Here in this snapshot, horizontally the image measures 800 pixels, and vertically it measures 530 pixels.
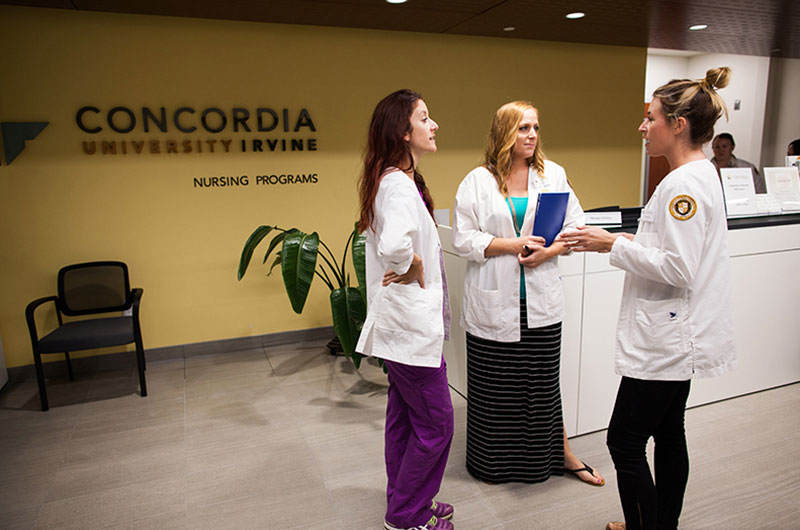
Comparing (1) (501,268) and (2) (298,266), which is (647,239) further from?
(2) (298,266)

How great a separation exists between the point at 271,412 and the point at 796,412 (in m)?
3.10

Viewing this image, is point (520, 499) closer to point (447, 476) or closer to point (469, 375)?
point (447, 476)

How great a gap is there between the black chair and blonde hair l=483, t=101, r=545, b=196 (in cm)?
251

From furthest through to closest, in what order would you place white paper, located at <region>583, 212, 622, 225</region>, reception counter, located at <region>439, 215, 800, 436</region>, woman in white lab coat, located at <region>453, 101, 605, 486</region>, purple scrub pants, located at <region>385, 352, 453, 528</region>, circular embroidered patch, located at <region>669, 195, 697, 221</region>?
reception counter, located at <region>439, 215, 800, 436</region>, white paper, located at <region>583, 212, 622, 225</region>, woman in white lab coat, located at <region>453, 101, 605, 486</region>, purple scrub pants, located at <region>385, 352, 453, 528</region>, circular embroidered patch, located at <region>669, 195, 697, 221</region>

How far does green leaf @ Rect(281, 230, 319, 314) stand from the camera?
10.9 ft

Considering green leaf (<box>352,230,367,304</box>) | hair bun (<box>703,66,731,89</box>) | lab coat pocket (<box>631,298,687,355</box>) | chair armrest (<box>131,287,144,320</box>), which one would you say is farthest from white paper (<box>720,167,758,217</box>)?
chair armrest (<box>131,287,144,320</box>)

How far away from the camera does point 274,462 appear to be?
2752 mm

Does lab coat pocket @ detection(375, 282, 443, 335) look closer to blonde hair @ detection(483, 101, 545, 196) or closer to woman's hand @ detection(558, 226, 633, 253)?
woman's hand @ detection(558, 226, 633, 253)

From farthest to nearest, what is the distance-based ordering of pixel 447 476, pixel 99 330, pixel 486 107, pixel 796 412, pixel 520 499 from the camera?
pixel 486 107 < pixel 99 330 < pixel 796 412 < pixel 447 476 < pixel 520 499

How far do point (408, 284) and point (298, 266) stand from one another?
1.64 meters

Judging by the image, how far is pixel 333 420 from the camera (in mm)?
3191

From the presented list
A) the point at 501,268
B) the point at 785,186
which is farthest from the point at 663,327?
the point at 785,186

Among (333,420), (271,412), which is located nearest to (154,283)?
(271,412)

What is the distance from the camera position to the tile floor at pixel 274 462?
230 centimetres
